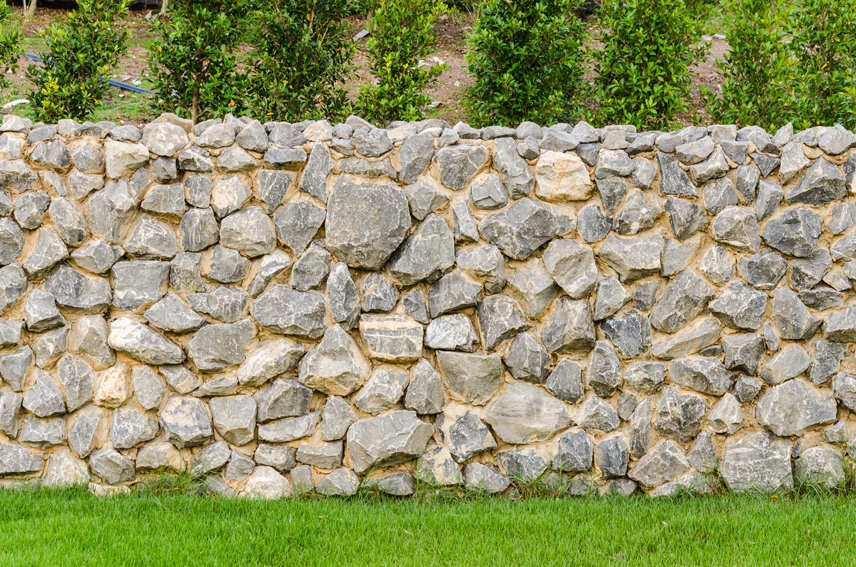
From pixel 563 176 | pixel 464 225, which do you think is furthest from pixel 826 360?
pixel 464 225

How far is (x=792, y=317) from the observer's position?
13.3 feet

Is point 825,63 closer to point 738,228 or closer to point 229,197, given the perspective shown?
point 738,228

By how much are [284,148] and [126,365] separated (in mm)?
1567

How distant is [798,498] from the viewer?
4.05m

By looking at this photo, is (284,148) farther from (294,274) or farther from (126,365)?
(126,365)

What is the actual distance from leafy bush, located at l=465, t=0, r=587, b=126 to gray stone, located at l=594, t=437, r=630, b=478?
295 centimetres

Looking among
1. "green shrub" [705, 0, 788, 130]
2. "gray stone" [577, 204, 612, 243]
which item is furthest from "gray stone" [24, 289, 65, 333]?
"green shrub" [705, 0, 788, 130]

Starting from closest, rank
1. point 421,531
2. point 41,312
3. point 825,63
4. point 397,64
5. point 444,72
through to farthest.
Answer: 1. point 421,531
2. point 41,312
3. point 825,63
4. point 397,64
5. point 444,72

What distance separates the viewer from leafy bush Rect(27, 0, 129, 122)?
5.52m

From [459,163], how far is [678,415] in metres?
1.95

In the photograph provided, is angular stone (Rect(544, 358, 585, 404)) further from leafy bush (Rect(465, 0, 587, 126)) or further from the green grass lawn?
leafy bush (Rect(465, 0, 587, 126))

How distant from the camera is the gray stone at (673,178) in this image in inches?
161

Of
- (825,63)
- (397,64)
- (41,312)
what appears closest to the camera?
(41,312)

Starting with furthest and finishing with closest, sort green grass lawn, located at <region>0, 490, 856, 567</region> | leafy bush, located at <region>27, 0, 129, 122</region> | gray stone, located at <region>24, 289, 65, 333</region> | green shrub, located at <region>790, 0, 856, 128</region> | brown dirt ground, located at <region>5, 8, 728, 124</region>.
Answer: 1. brown dirt ground, located at <region>5, 8, 728, 124</region>
2. leafy bush, located at <region>27, 0, 129, 122</region>
3. green shrub, located at <region>790, 0, 856, 128</region>
4. gray stone, located at <region>24, 289, 65, 333</region>
5. green grass lawn, located at <region>0, 490, 856, 567</region>
